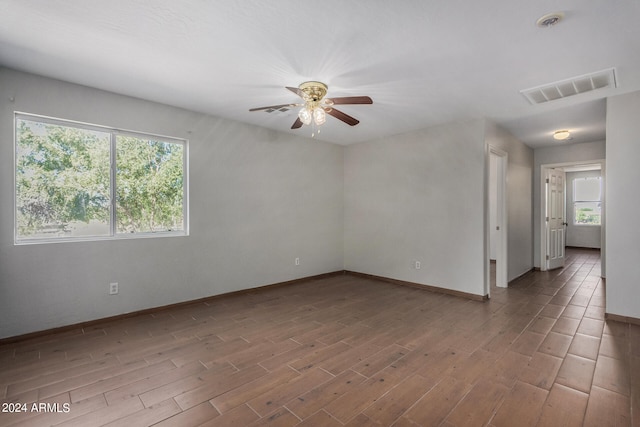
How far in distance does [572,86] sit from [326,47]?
264 centimetres

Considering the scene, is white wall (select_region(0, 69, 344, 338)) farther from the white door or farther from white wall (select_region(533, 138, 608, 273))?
the white door

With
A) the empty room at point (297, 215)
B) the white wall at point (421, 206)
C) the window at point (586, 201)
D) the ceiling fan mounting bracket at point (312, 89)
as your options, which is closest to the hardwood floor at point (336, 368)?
the empty room at point (297, 215)

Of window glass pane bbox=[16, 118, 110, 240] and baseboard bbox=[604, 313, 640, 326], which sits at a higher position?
window glass pane bbox=[16, 118, 110, 240]

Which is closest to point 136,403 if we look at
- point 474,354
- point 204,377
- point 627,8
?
point 204,377

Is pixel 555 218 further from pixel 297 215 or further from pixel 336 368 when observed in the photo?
pixel 336 368

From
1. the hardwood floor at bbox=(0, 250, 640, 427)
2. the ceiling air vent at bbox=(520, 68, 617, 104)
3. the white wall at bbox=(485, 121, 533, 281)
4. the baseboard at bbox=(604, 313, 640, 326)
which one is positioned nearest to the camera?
the hardwood floor at bbox=(0, 250, 640, 427)

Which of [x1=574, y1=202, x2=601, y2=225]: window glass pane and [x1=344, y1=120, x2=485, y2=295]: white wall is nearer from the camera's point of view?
[x1=344, y1=120, x2=485, y2=295]: white wall

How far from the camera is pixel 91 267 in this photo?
10.5 ft

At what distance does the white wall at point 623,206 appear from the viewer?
324 cm

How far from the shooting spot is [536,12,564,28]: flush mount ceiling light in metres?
1.94

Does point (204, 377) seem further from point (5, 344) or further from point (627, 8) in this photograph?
point (627, 8)

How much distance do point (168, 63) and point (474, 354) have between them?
12.2 ft

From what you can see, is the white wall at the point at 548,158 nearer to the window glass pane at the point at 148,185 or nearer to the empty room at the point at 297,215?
the empty room at the point at 297,215

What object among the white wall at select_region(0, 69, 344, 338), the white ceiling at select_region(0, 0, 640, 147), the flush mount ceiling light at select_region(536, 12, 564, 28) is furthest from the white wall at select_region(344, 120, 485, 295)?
the flush mount ceiling light at select_region(536, 12, 564, 28)
